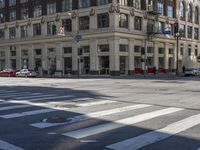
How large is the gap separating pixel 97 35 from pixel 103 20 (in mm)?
2525

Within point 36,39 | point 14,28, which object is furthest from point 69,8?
point 14,28

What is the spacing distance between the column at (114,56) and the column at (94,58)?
2.73m

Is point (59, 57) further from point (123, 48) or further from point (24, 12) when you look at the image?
point (24, 12)

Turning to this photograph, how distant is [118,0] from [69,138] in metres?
50.6

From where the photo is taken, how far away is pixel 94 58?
59750 mm

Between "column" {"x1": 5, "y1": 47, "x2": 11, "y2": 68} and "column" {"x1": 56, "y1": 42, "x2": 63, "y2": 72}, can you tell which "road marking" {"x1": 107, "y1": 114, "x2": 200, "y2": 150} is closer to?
"column" {"x1": 56, "y1": 42, "x2": 63, "y2": 72}

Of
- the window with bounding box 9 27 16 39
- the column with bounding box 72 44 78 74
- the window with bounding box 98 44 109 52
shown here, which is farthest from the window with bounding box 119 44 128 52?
the window with bounding box 9 27 16 39

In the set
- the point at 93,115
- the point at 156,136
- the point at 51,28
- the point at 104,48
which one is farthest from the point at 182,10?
the point at 156,136

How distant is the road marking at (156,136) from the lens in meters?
7.98

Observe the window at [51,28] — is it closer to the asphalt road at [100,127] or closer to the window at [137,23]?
the window at [137,23]

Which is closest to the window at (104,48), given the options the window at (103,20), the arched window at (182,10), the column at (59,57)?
the window at (103,20)

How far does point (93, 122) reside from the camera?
35.9 ft

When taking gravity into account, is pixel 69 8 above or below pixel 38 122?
above

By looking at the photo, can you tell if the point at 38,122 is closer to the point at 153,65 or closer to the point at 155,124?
the point at 155,124
